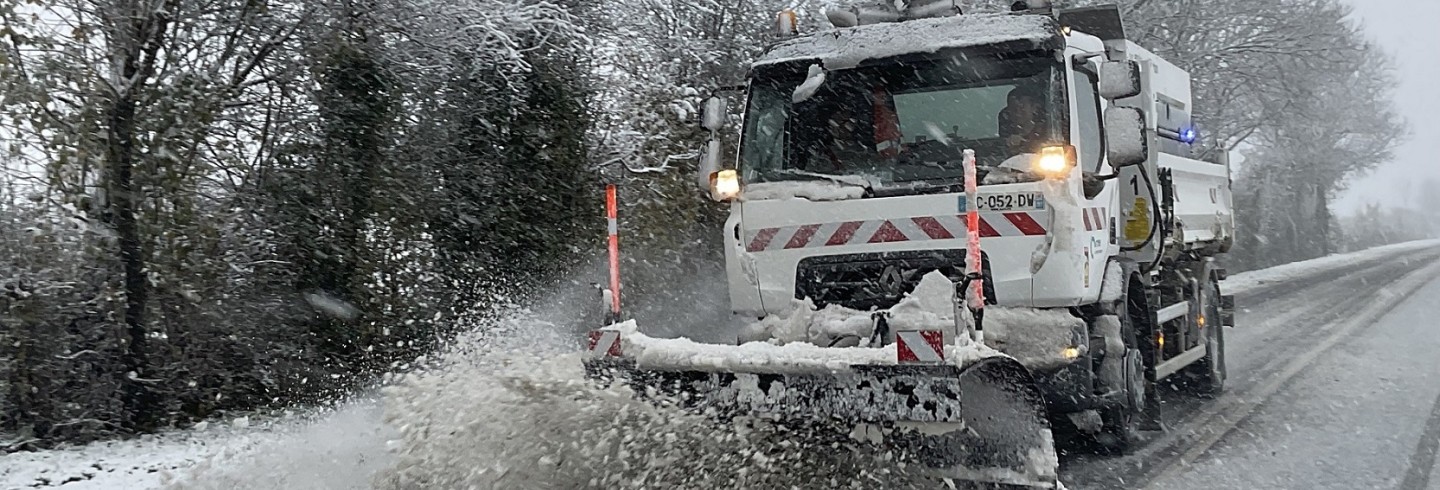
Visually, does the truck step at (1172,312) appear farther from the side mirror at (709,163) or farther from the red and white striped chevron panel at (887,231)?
the side mirror at (709,163)

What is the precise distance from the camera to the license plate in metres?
5.46

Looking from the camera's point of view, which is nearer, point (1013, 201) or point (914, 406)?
point (914, 406)

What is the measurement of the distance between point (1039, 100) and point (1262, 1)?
64.1 feet

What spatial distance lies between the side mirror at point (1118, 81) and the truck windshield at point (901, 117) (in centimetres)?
37

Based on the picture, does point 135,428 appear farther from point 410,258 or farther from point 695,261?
point 695,261

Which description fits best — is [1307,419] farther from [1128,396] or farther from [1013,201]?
[1013,201]

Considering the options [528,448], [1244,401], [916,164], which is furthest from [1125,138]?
[1244,401]

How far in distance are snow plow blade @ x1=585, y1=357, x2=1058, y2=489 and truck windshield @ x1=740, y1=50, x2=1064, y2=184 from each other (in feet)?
3.96

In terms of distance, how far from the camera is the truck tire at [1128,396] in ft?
20.7

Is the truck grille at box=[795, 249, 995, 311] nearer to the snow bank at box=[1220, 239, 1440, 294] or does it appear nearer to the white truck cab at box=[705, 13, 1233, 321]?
the white truck cab at box=[705, 13, 1233, 321]

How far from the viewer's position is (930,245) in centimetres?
558

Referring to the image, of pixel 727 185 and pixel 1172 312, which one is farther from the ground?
pixel 727 185

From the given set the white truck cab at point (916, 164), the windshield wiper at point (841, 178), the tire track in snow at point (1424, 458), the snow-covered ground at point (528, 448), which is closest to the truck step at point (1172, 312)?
the white truck cab at point (916, 164)

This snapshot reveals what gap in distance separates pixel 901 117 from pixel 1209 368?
4.52m
